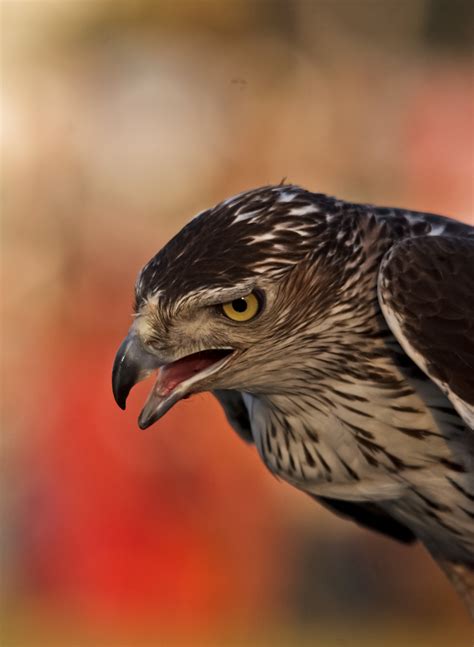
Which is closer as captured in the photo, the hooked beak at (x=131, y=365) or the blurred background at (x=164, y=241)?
the hooked beak at (x=131, y=365)

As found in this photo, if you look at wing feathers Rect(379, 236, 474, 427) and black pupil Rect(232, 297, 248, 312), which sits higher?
black pupil Rect(232, 297, 248, 312)

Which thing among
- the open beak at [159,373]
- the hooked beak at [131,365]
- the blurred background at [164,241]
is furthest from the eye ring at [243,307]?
the blurred background at [164,241]

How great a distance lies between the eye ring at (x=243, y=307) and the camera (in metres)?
2.53

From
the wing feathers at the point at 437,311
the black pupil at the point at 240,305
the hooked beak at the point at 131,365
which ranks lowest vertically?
the wing feathers at the point at 437,311

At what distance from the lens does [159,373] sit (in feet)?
8.64

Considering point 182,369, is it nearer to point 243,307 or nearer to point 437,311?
point 243,307

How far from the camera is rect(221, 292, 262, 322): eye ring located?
2525mm

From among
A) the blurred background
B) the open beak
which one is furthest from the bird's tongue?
the blurred background

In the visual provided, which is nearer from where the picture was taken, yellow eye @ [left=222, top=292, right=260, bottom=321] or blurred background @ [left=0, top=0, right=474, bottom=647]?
yellow eye @ [left=222, top=292, right=260, bottom=321]

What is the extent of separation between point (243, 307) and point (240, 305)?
0.01m

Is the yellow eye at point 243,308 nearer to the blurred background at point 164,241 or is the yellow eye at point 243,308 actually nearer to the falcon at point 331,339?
the falcon at point 331,339

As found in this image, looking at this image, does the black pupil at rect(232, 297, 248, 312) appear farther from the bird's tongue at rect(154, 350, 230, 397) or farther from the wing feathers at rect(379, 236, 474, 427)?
the wing feathers at rect(379, 236, 474, 427)

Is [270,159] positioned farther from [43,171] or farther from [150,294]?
[150,294]

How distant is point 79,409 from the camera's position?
8.25 metres
